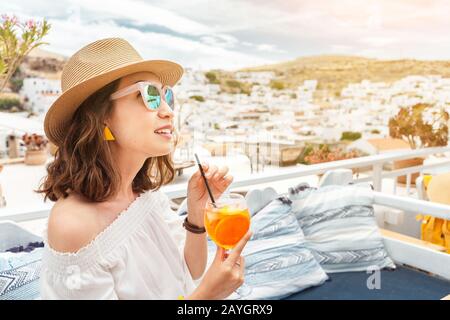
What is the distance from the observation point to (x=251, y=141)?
637cm

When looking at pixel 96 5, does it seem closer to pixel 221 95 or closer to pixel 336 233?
pixel 221 95

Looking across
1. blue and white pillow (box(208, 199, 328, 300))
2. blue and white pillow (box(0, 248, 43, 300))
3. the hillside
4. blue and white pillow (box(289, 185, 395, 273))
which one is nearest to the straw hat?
blue and white pillow (box(0, 248, 43, 300))

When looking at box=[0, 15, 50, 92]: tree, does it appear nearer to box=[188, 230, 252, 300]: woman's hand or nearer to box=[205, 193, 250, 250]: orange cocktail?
box=[205, 193, 250, 250]: orange cocktail

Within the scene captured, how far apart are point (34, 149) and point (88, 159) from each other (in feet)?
22.1

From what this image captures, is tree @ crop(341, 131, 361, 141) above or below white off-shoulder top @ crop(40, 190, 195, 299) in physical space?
below

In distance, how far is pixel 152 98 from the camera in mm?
816

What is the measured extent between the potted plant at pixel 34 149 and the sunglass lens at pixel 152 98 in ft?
21.6

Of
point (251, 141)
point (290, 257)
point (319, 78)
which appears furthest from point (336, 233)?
point (319, 78)

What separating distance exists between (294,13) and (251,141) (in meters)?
4.49

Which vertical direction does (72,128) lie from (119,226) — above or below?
above

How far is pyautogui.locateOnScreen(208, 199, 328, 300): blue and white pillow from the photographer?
171 centimetres

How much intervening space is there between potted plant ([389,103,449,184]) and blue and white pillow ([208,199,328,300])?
2.46 metres

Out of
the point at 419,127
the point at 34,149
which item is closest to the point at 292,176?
the point at 419,127

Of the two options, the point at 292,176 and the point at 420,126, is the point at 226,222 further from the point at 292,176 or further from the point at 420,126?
the point at 420,126
